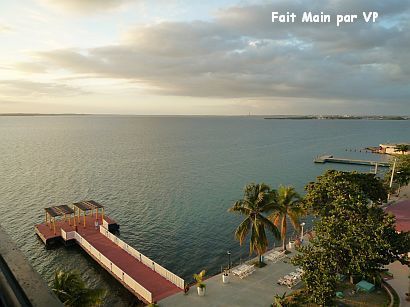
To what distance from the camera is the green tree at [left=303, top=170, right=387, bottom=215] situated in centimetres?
3825

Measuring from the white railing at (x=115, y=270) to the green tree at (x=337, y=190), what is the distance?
21.5m

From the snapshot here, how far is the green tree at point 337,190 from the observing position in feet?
125

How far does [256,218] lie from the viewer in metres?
34.9

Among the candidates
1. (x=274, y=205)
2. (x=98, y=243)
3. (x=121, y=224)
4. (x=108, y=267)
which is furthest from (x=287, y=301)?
(x=121, y=224)

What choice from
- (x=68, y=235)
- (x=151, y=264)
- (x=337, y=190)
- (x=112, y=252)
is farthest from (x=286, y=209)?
(x=68, y=235)

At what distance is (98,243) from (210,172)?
2387 inches

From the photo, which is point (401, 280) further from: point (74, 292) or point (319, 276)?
point (74, 292)

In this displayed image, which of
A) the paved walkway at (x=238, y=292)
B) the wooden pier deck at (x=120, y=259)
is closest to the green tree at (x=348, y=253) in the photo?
the paved walkway at (x=238, y=292)

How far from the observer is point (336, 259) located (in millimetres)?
26719

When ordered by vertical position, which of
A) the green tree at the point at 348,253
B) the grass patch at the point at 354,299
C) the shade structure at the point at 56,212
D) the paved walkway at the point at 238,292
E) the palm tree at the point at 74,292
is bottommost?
the paved walkway at the point at 238,292

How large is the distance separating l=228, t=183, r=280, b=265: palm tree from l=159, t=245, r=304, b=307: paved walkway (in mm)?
2883

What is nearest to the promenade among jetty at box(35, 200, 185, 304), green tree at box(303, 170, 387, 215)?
green tree at box(303, 170, 387, 215)

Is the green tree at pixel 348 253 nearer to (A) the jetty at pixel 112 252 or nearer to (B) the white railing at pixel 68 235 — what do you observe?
(A) the jetty at pixel 112 252

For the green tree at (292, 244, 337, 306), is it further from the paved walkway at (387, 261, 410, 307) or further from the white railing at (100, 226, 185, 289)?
the white railing at (100, 226, 185, 289)
